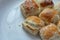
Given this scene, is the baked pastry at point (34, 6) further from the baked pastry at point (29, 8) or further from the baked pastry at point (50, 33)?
the baked pastry at point (50, 33)

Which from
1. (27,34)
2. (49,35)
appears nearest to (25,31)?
(27,34)

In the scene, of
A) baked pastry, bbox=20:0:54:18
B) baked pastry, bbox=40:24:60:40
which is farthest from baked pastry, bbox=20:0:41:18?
baked pastry, bbox=40:24:60:40

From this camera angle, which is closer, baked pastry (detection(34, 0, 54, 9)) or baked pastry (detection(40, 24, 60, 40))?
baked pastry (detection(40, 24, 60, 40))

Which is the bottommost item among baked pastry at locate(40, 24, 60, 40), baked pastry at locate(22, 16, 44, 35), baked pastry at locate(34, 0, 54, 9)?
baked pastry at locate(40, 24, 60, 40)

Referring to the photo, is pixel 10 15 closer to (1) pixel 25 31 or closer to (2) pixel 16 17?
(2) pixel 16 17

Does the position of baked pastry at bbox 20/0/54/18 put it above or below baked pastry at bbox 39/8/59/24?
above

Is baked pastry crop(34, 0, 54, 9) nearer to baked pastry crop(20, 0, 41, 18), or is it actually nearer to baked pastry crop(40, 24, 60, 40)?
baked pastry crop(20, 0, 41, 18)
